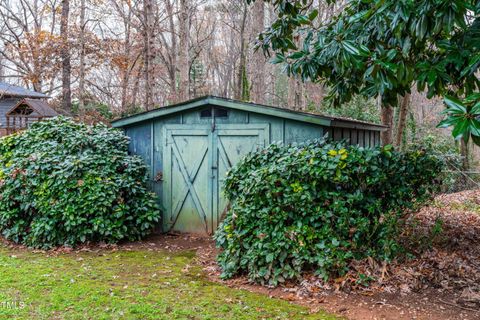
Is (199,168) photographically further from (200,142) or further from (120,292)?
(120,292)

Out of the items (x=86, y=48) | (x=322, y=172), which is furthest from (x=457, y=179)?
(x=86, y=48)

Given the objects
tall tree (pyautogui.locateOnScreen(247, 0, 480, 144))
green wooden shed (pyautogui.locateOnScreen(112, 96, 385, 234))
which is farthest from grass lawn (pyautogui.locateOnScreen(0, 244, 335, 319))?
tall tree (pyautogui.locateOnScreen(247, 0, 480, 144))

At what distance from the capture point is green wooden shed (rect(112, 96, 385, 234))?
21.6ft

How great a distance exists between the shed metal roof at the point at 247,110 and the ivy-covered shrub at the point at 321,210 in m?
0.97

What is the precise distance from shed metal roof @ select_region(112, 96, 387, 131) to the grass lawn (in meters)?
2.42

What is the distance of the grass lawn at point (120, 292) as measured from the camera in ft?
12.8

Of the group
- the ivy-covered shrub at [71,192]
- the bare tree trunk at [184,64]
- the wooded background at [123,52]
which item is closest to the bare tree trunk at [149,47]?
the wooded background at [123,52]

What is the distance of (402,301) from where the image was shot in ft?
13.6

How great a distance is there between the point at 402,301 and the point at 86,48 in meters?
14.6

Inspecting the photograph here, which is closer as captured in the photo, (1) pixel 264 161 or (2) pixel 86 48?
(1) pixel 264 161

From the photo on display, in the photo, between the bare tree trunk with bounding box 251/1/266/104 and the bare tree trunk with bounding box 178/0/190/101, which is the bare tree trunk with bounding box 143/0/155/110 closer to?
the bare tree trunk with bounding box 178/0/190/101

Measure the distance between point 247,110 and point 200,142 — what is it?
1033 mm

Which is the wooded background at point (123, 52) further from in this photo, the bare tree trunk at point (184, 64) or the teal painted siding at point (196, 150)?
the teal painted siding at point (196, 150)

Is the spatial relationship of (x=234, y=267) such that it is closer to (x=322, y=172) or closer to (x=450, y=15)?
(x=322, y=172)
